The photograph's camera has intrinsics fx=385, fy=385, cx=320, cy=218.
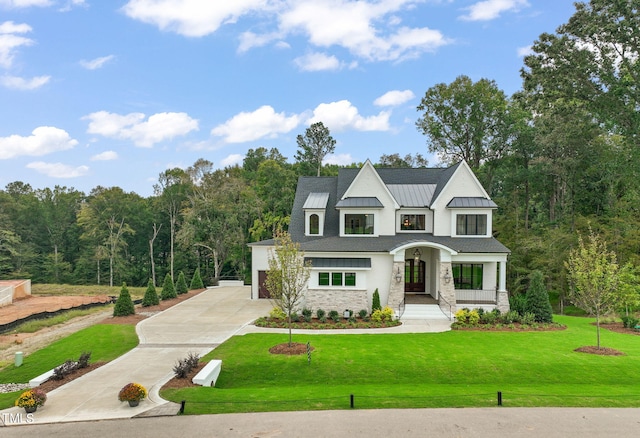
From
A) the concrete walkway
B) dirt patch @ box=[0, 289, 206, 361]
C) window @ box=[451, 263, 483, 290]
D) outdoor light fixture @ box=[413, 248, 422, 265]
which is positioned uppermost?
outdoor light fixture @ box=[413, 248, 422, 265]

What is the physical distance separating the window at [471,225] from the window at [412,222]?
2.38m

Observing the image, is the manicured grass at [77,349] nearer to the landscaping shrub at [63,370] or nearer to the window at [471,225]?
the landscaping shrub at [63,370]

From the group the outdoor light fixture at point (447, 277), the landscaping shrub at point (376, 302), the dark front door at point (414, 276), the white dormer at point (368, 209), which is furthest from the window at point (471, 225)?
the landscaping shrub at point (376, 302)

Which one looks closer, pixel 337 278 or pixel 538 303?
pixel 538 303

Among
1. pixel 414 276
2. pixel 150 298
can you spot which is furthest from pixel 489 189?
pixel 150 298

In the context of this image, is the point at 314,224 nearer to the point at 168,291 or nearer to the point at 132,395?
the point at 168,291

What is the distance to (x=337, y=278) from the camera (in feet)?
77.7

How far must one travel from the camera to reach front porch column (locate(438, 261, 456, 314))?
2281 cm

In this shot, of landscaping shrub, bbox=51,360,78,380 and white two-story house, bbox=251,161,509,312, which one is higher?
white two-story house, bbox=251,161,509,312

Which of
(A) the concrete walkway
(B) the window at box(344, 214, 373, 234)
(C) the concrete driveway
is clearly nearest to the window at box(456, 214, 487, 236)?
(B) the window at box(344, 214, 373, 234)

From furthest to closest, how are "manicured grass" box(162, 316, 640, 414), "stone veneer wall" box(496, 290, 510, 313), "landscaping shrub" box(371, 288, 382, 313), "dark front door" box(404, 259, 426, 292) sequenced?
"dark front door" box(404, 259, 426, 292) < "landscaping shrub" box(371, 288, 382, 313) < "stone veneer wall" box(496, 290, 510, 313) < "manicured grass" box(162, 316, 640, 414)

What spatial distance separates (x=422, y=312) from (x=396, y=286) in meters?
2.10

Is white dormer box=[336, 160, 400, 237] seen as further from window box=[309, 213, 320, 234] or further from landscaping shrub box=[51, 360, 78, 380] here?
landscaping shrub box=[51, 360, 78, 380]

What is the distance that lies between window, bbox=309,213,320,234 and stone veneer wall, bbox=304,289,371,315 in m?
5.47
